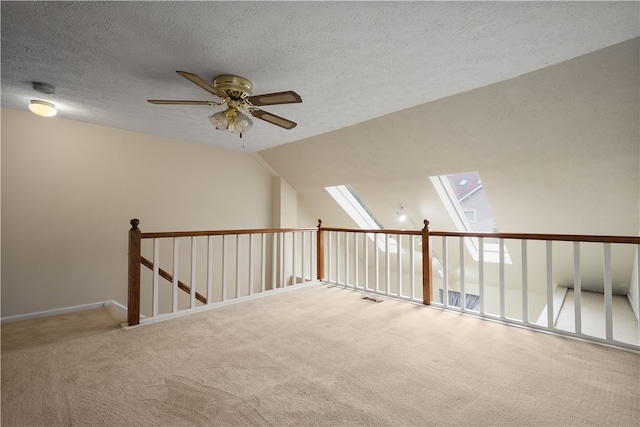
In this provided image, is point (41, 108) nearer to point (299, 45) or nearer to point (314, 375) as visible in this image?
point (299, 45)

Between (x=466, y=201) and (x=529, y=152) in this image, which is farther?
(x=466, y=201)

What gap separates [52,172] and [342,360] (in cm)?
A: 393

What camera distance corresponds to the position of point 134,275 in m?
2.84

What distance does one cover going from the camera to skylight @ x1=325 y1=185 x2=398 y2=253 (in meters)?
5.84

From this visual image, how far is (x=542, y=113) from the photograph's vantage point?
2758mm

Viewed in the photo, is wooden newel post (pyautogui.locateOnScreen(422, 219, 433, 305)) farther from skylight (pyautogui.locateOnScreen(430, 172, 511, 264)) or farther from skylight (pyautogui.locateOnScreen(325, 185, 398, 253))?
skylight (pyautogui.locateOnScreen(325, 185, 398, 253))

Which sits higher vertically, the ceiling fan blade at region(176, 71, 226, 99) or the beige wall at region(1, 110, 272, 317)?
the ceiling fan blade at region(176, 71, 226, 99)

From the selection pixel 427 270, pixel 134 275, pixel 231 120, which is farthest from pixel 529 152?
pixel 134 275

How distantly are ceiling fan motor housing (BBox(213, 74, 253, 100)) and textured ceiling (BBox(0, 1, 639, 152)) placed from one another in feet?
0.20

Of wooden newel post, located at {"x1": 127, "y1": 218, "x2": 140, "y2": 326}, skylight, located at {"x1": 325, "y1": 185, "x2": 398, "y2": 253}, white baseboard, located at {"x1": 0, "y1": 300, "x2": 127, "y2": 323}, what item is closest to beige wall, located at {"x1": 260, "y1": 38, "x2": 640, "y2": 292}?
skylight, located at {"x1": 325, "y1": 185, "x2": 398, "y2": 253}

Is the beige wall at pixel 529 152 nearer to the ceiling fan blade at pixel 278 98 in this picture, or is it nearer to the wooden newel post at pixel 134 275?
the ceiling fan blade at pixel 278 98

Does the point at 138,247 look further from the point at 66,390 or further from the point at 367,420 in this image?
the point at 367,420

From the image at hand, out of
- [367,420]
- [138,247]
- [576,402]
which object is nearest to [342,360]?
[367,420]

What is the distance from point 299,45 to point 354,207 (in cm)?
437
